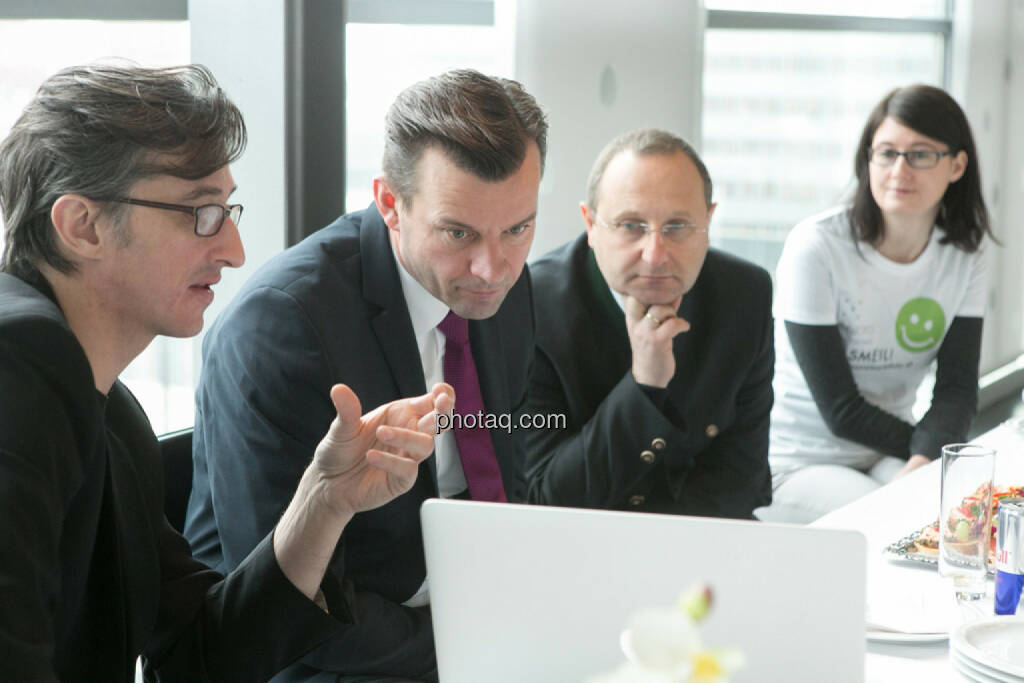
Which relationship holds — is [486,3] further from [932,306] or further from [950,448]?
[950,448]

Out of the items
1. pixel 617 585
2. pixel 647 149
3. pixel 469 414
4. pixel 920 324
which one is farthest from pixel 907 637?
pixel 920 324

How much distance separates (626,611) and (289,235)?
199 cm

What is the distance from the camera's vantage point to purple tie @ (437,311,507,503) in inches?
77.9

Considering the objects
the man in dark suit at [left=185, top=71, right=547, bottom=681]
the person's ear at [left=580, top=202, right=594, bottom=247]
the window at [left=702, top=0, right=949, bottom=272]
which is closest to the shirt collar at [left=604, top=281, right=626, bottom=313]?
the person's ear at [left=580, top=202, right=594, bottom=247]

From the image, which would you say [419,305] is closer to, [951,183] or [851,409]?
[851,409]

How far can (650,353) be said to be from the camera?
7.82ft

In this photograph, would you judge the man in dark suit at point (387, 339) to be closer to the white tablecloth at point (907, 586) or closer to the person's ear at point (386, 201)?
the person's ear at point (386, 201)

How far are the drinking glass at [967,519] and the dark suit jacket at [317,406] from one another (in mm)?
781

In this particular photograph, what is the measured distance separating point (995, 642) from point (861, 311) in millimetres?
2091

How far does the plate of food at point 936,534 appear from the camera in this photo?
59.6 inches

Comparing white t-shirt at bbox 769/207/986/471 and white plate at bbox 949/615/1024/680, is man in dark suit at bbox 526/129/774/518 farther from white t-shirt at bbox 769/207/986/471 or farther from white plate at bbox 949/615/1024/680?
white plate at bbox 949/615/1024/680

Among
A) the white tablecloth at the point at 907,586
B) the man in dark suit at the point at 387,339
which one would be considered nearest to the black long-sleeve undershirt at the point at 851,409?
the white tablecloth at the point at 907,586

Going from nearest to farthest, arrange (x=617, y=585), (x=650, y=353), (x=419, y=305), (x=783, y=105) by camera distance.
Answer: (x=617, y=585), (x=419, y=305), (x=650, y=353), (x=783, y=105)

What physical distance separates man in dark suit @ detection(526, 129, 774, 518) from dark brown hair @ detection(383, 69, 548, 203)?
60 centimetres
